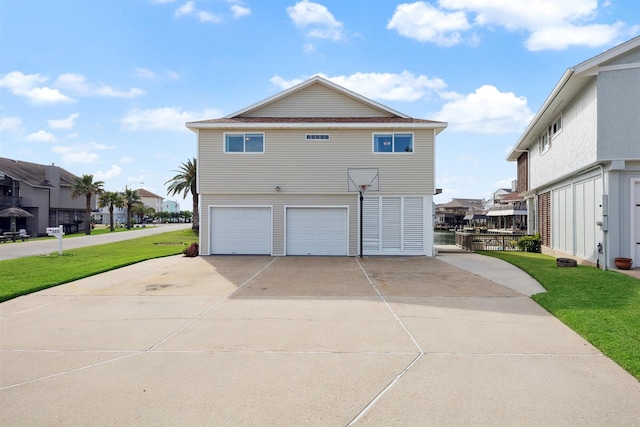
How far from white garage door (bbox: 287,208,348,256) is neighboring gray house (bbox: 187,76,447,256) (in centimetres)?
4

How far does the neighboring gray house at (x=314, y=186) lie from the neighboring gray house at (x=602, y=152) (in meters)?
4.98

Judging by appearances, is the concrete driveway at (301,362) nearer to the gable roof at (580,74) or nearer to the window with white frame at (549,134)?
the gable roof at (580,74)

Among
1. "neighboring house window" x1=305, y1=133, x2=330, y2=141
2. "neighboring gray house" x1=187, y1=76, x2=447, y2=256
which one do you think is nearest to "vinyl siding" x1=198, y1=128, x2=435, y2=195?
"neighboring gray house" x1=187, y1=76, x2=447, y2=256

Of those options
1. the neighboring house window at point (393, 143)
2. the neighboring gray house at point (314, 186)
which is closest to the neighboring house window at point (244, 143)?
the neighboring gray house at point (314, 186)

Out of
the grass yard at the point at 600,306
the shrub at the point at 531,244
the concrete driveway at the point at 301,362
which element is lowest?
the concrete driveway at the point at 301,362

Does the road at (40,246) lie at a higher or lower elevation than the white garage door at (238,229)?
lower

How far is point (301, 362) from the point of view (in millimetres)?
4773

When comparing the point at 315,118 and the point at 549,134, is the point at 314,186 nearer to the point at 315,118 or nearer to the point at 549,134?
the point at 315,118

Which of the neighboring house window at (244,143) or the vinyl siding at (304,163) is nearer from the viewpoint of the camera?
the vinyl siding at (304,163)

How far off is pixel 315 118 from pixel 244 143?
3404 mm

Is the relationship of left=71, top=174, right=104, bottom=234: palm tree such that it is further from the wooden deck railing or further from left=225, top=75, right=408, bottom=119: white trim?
the wooden deck railing

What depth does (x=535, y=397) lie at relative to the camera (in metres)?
3.85

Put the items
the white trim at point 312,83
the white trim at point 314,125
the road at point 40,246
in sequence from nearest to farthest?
1. the white trim at point 314,125
2. the white trim at point 312,83
3. the road at point 40,246

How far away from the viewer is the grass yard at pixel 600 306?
5.09m
